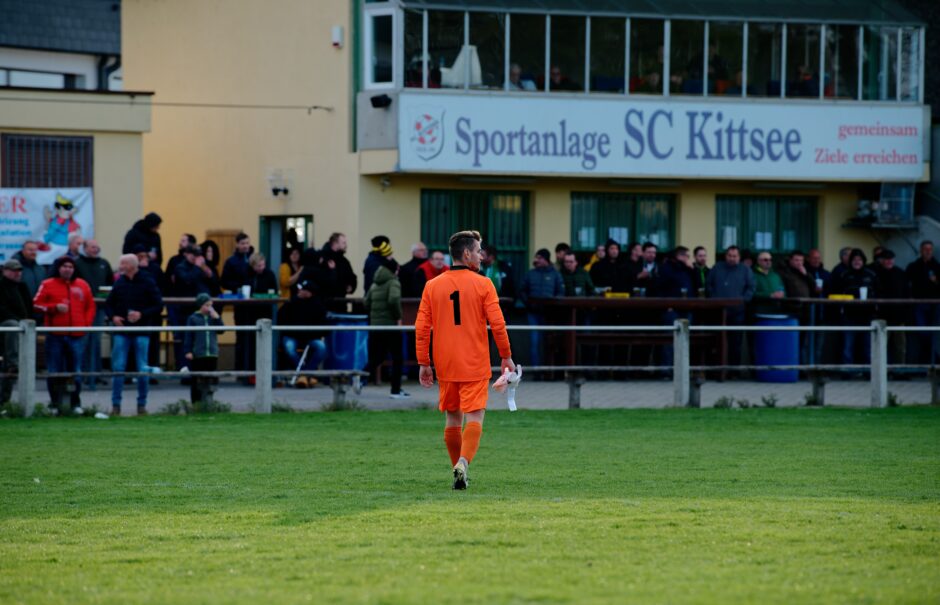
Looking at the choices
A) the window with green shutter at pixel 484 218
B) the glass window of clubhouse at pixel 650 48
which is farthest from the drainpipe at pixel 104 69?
the window with green shutter at pixel 484 218

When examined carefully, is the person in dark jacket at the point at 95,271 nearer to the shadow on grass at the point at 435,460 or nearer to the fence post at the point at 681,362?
the shadow on grass at the point at 435,460

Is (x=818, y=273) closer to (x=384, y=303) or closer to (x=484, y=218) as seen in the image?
(x=484, y=218)

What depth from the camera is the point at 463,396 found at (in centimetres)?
1157

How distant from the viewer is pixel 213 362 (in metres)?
19.0

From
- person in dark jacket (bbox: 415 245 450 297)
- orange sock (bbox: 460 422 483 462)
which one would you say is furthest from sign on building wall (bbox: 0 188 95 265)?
orange sock (bbox: 460 422 483 462)

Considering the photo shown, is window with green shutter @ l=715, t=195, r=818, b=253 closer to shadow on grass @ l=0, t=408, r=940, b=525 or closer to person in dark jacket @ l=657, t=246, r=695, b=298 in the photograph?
person in dark jacket @ l=657, t=246, r=695, b=298

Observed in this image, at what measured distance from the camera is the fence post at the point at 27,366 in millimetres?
17188

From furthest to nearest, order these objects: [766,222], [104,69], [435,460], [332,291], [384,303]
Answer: [104,69], [766,222], [332,291], [384,303], [435,460]

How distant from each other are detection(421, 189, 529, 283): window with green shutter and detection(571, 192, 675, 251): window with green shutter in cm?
96

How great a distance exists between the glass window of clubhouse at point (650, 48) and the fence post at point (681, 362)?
8118 mm

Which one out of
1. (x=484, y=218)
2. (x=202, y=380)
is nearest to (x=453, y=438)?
(x=202, y=380)

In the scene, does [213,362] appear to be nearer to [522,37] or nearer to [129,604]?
[522,37]

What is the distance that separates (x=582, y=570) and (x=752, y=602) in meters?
1.09

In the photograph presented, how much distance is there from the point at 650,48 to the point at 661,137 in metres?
1.57
